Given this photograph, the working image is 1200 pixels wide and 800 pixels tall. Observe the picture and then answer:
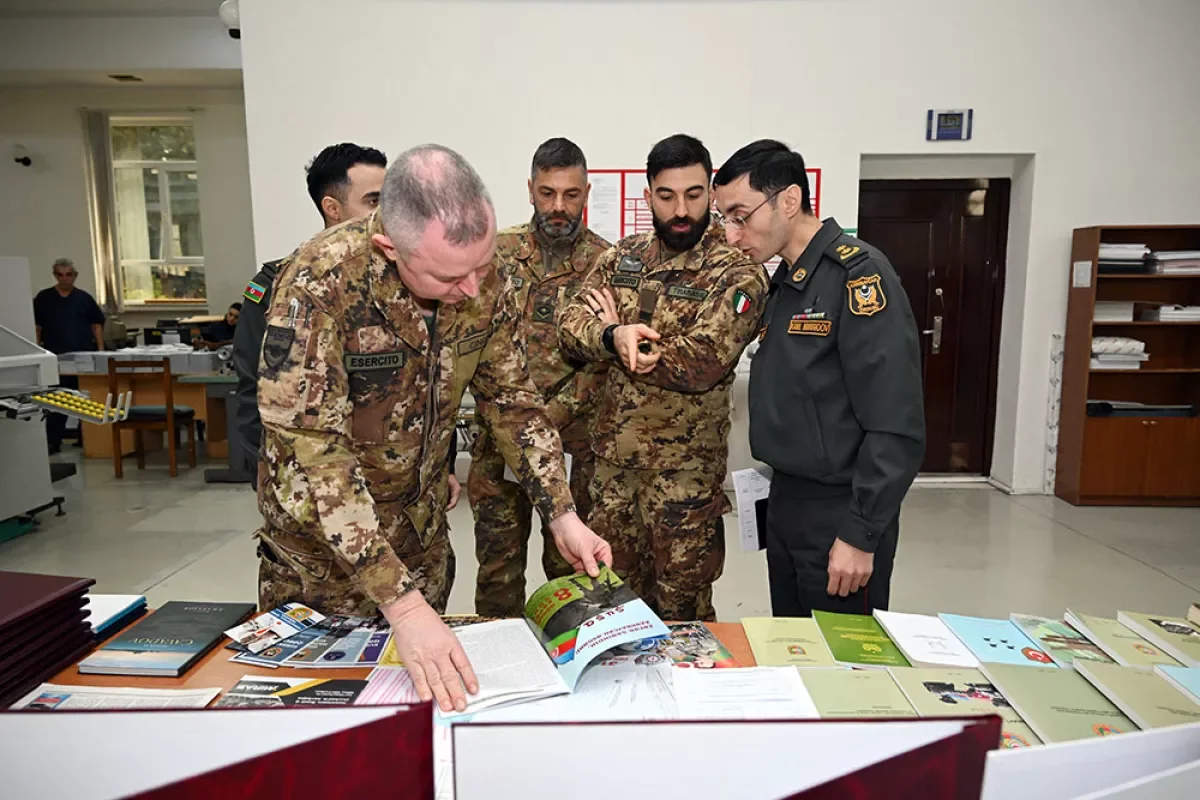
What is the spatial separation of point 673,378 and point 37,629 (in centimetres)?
147

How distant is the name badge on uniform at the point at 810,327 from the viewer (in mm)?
1660

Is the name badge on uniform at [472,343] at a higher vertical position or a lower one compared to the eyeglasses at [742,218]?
lower

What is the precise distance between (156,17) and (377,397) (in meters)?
6.77

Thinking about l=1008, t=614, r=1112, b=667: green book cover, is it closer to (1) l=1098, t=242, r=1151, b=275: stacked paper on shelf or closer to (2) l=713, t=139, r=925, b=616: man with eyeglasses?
(2) l=713, t=139, r=925, b=616: man with eyeglasses

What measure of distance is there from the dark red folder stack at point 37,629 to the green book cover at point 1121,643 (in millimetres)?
1683

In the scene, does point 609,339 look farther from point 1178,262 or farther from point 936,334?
point 1178,262

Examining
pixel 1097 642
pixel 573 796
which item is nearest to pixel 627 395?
pixel 1097 642

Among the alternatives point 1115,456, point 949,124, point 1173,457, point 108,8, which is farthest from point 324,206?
point 108,8

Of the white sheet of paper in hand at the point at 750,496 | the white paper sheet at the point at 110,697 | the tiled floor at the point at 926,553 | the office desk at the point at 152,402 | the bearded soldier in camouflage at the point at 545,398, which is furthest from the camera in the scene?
the office desk at the point at 152,402

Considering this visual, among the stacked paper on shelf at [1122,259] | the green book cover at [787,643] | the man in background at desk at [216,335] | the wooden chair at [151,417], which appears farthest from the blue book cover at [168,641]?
the man in background at desk at [216,335]

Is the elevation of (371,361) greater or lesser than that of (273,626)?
greater

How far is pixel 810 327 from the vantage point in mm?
1684

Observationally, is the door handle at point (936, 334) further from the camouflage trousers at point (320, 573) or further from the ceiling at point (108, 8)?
the ceiling at point (108, 8)

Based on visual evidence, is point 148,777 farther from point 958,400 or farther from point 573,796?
point 958,400
